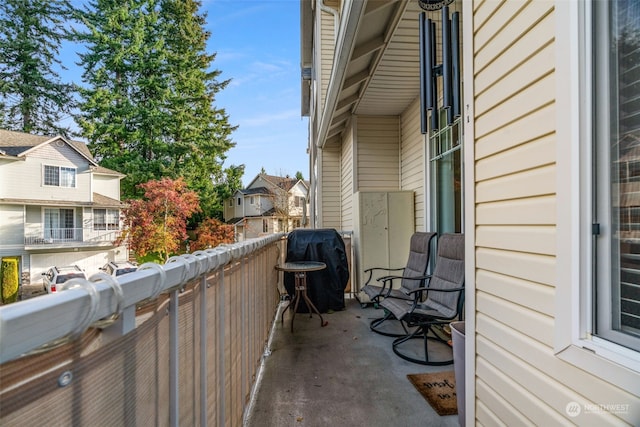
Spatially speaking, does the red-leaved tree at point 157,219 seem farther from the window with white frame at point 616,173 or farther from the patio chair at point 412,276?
the window with white frame at point 616,173

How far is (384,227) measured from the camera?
15.9ft

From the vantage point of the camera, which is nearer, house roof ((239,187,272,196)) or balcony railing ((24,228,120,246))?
balcony railing ((24,228,120,246))

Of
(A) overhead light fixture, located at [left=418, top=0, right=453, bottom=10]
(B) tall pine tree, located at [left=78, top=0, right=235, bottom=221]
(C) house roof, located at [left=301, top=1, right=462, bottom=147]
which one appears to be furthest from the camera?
(B) tall pine tree, located at [left=78, top=0, right=235, bottom=221]

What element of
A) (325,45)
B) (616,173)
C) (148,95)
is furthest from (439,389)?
(148,95)

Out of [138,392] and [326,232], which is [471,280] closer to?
[138,392]

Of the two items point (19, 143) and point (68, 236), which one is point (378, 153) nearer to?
point (19, 143)

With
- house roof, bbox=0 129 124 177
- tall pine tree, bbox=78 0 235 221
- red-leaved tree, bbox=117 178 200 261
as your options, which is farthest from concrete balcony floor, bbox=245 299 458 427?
tall pine tree, bbox=78 0 235 221

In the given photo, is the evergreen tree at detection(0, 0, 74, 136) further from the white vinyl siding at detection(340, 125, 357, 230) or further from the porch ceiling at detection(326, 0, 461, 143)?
the porch ceiling at detection(326, 0, 461, 143)

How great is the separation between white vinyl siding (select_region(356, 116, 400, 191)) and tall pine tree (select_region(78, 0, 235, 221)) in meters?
16.4

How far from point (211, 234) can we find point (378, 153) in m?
15.6

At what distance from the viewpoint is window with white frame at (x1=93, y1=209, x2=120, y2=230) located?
51.8 feet

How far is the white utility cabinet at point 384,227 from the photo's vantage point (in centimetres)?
481

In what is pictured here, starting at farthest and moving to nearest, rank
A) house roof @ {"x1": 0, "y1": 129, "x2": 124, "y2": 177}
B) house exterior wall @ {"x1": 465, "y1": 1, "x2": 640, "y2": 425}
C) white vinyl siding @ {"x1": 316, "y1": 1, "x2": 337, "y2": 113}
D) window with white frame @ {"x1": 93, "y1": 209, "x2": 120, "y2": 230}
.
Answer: window with white frame @ {"x1": 93, "y1": 209, "x2": 120, "y2": 230}, house roof @ {"x1": 0, "y1": 129, "x2": 124, "y2": 177}, white vinyl siding @ {"x1": 316, "y1": 1, "x2": 337, "y2": 113}, house exterior wall @ {"x1": 465, "y1": 1, "x2": 640, "y2": 425}

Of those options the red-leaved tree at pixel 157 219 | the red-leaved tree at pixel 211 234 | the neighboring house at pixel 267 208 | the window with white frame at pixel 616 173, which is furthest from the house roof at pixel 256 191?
the window with white frame at pixel 616 173
